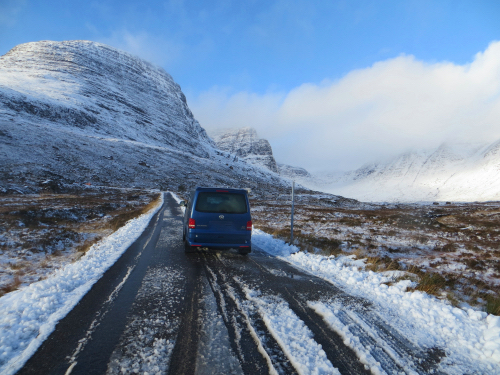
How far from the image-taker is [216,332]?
364cm

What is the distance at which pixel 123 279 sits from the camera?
5.89 metres

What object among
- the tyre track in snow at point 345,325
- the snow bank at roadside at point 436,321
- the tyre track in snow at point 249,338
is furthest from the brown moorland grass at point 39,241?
the snow bank at roadside at point 436,321

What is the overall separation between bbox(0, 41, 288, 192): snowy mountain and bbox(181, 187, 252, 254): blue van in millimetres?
42042

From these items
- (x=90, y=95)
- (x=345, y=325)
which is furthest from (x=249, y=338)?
(x=90, y=95)

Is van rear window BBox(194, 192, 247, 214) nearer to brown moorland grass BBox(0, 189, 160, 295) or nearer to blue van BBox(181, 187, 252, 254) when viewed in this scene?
blue van BBox(181, 187, 252, 254)

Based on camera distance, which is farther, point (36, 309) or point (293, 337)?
point (36, 309)

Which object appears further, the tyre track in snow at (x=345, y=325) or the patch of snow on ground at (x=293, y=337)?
the tyre track in snow at (x=345, y=325)

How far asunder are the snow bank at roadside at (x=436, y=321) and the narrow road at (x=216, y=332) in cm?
23

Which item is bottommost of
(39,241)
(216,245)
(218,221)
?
(39,241)

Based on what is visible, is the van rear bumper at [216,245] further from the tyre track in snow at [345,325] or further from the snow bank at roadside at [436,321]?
the snow bank at roadside at [436,321]

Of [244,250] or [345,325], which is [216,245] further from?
[345,325]

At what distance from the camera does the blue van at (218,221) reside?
304 inches

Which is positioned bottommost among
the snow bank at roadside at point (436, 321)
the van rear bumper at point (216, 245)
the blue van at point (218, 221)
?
the snow bank at roadside at point (436, 321)

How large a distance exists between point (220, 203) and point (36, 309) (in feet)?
15.8
